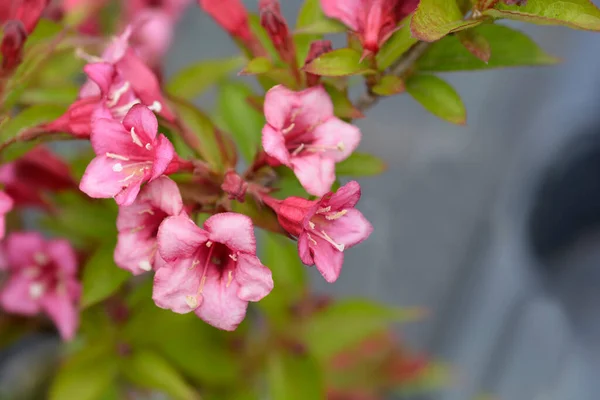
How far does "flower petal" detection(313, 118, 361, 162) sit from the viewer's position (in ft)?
1.82

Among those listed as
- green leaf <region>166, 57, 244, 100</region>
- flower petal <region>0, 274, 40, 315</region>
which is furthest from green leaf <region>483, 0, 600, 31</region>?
flower petal <region>0, 274, 40, 315</region>

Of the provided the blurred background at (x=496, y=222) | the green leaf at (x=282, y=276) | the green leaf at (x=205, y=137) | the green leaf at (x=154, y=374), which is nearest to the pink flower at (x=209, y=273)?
the green leaf at (x=205, y=137)

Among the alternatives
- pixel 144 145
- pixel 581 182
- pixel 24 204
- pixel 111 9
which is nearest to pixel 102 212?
pixel 24 204

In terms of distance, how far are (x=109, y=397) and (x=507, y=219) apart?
756mm

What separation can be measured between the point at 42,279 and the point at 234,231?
0.36 m

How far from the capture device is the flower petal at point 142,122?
1.62 ft

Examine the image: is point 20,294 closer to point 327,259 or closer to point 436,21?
point 327,259

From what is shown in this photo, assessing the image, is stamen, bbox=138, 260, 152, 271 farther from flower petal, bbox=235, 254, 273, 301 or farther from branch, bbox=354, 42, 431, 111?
branch, bbox=354, 42, 431, 111

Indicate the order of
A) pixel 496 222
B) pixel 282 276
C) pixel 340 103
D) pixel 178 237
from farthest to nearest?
1. pixel 496 222
2. pixel 282 276
3. pixel 340 103
4. pixel 178 237

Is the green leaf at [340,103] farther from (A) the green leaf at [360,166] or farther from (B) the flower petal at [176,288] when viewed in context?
(B) the flower petal at [176,288]

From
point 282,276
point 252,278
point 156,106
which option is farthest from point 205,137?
point 282,276

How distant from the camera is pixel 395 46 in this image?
544mm

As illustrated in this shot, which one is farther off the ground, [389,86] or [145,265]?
[389,86]

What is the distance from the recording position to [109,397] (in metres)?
0.84
